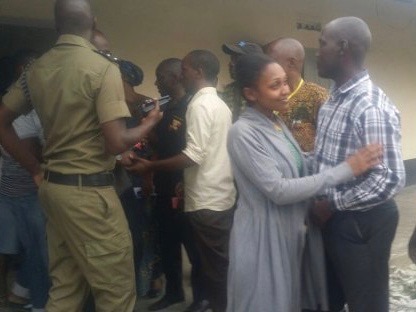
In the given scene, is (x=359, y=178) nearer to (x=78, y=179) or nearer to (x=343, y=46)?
(x=343, y=46)

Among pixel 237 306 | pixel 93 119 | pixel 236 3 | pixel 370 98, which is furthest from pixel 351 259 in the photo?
pixel 236 3

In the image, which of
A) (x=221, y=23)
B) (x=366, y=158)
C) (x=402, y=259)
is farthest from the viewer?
(x=221, y=23)

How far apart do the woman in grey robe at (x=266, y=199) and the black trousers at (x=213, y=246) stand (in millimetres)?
1013

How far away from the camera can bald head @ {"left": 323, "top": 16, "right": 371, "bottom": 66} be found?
254 centimetres

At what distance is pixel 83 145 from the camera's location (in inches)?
109

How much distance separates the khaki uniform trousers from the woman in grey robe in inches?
23.9

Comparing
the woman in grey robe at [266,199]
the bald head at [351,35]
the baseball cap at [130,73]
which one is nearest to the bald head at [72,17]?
the woman in grey robe at [266,199]

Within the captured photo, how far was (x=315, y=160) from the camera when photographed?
2.70 m

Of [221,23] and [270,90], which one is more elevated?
[221,23]

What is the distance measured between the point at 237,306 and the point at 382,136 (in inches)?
39.5

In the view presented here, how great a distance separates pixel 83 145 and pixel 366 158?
53.4 inches

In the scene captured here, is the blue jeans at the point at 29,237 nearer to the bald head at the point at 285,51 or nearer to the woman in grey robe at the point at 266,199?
the woman in grey robe at the point at 266,199

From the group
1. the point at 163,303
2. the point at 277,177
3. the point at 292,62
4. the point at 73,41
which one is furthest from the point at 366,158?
the point at 163,303

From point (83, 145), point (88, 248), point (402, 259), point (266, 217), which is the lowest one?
point (402, 259)
